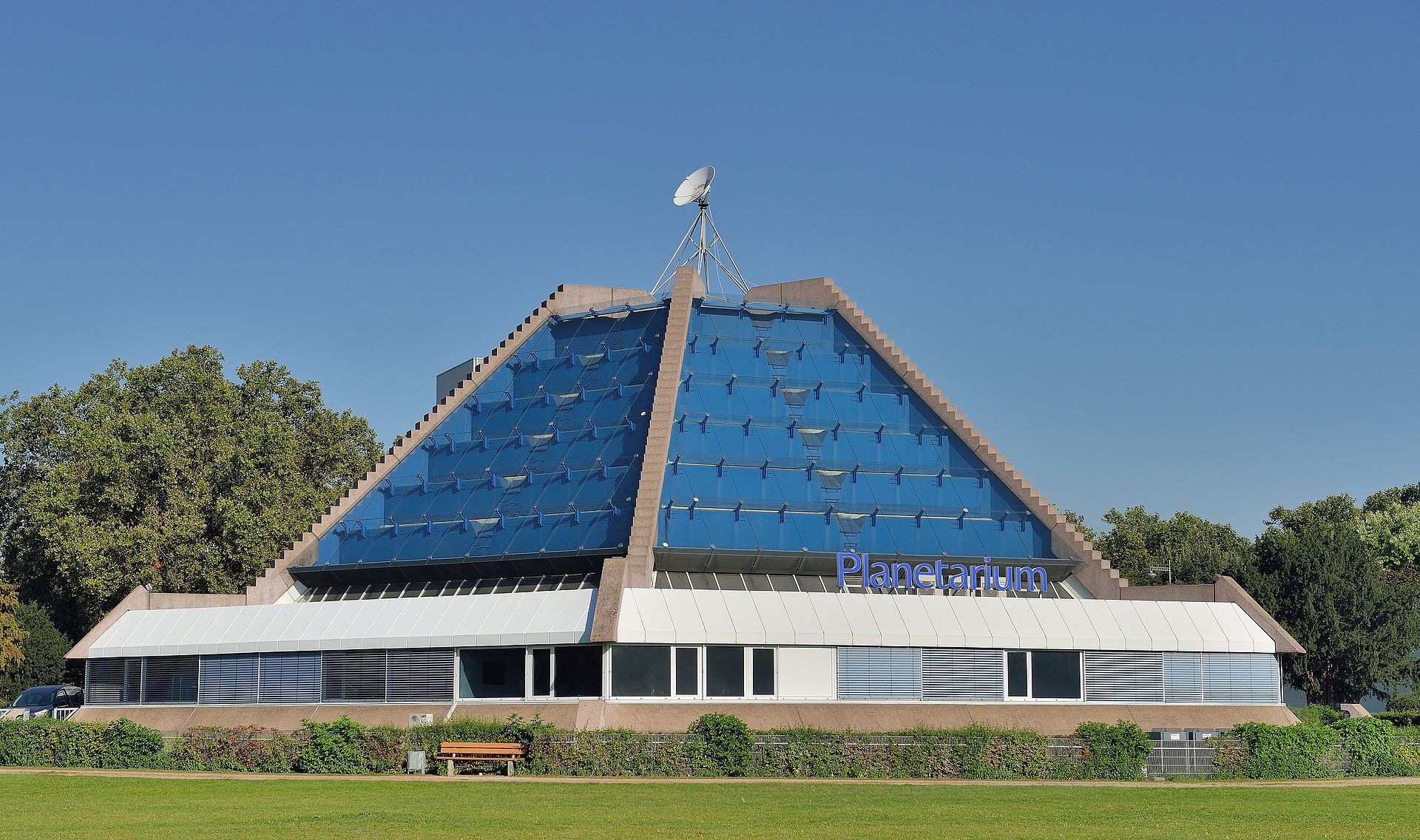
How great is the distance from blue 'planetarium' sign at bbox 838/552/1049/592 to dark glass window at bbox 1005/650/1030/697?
390cm

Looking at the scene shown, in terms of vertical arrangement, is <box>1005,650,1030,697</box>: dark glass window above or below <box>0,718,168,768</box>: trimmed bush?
above

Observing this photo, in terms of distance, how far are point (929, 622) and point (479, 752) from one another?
18.8m

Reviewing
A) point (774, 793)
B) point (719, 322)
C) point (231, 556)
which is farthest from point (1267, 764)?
point (231, 556)

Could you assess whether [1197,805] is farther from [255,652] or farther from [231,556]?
[231,556]

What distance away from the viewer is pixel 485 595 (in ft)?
210

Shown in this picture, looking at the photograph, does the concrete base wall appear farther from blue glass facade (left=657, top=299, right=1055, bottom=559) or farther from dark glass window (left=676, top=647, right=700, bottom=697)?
blue glass facade (left=657, top=299, right=1055, bottom=559)

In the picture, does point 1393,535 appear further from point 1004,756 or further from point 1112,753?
point 1004,756

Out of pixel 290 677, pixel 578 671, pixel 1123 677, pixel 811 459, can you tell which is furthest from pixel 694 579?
pixel 1123 677

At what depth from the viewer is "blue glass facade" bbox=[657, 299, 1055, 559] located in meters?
67.6

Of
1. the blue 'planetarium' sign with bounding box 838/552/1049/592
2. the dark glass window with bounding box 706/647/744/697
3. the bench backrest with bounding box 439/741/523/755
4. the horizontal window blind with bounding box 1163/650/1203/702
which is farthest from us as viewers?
the blue 'planetarium' sign with bounding box 838/552/1049/592

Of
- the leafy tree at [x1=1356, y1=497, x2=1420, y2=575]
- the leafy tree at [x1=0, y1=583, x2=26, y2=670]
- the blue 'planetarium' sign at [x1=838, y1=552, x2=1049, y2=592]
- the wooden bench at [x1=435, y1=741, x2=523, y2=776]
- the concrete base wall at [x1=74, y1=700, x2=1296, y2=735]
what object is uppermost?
the leafy tree at [x1=1356, y1=497, x2=1420, y2=575]

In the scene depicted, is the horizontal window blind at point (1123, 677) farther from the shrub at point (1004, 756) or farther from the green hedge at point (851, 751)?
the shrub at point (1004, 756)

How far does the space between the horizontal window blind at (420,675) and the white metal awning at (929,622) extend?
740 cm

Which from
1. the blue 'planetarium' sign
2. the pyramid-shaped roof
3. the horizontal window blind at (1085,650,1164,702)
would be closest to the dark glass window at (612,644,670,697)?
the pyramid-shaped roof
